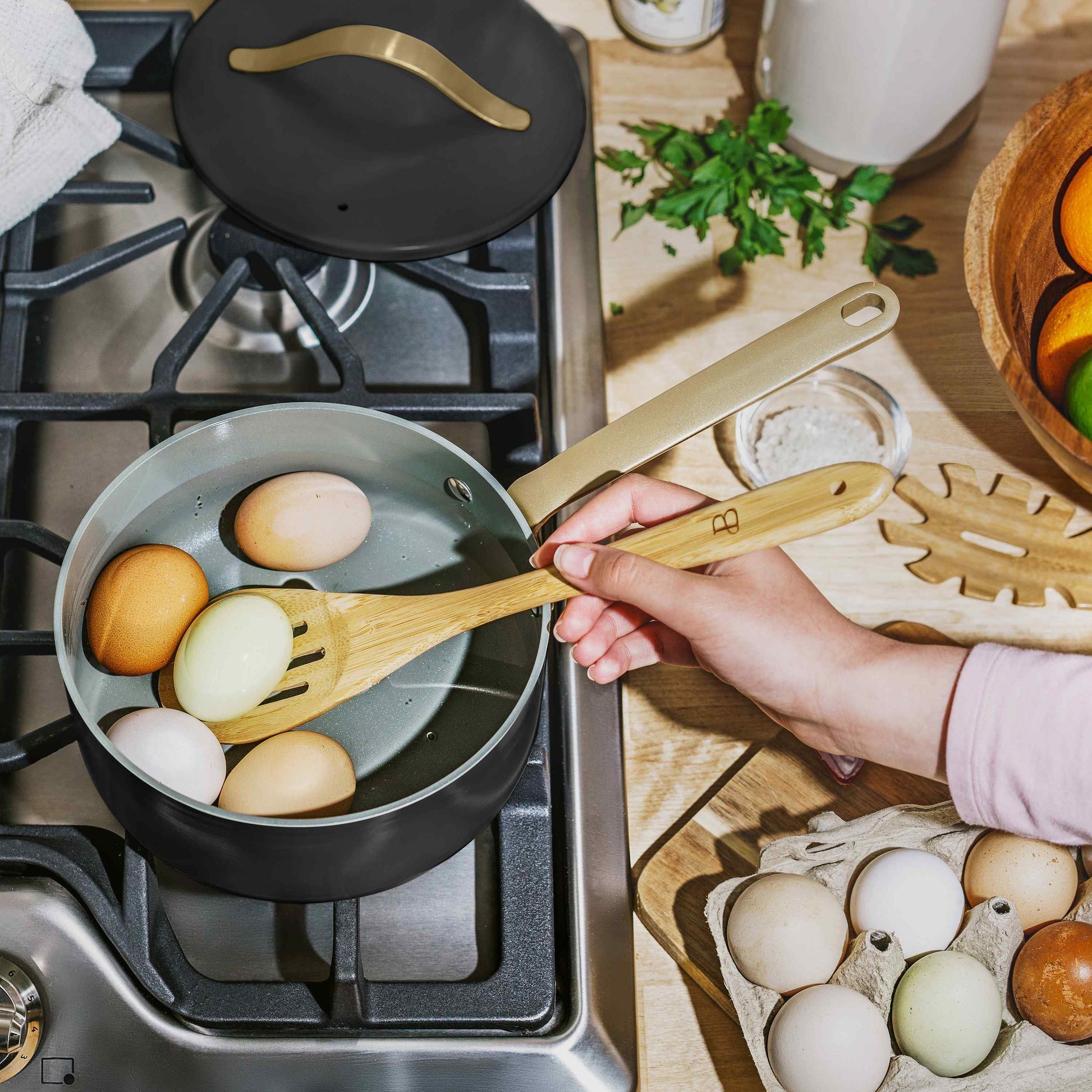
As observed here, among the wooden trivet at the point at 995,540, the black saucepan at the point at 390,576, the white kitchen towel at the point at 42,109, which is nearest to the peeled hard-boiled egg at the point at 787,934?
the black saucepan at the point at 390,576

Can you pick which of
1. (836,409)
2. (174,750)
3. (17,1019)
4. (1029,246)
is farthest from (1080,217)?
(17,1019)

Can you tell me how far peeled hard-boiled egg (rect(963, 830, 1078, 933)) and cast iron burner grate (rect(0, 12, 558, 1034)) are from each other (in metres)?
0.24

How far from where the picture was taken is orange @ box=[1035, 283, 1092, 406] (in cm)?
67

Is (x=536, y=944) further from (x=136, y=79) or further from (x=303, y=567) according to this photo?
(x=136, y=79)

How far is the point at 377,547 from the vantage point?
2.27 feet

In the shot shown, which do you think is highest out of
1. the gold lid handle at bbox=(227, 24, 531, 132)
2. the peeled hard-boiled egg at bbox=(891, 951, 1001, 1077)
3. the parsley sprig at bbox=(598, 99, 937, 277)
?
the gold lid handle at bbox=(227, 24, 531, 132)

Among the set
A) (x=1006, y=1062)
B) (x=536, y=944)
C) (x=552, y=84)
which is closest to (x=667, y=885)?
(x=536, y=944)

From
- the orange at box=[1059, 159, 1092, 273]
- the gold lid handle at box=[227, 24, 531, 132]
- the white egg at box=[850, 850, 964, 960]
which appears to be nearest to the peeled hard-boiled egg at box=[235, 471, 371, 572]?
the gold lid handle at box=[227, 24, 531, 132]

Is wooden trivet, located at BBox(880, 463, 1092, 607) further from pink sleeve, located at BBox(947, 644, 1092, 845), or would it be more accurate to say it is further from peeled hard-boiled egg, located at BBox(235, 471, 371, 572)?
peeled hard-boiled egg, located at BBox(235, 471, 371, 572)

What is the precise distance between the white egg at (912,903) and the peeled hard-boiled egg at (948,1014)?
1 centimetres

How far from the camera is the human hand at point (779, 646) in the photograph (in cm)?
60

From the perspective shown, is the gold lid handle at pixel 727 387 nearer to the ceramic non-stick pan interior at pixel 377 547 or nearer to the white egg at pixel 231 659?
the ceramic non-stick pan interior at pixel 377 547

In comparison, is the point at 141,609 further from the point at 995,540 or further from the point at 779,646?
the point at 995,540

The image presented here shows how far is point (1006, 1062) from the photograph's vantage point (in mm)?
552
